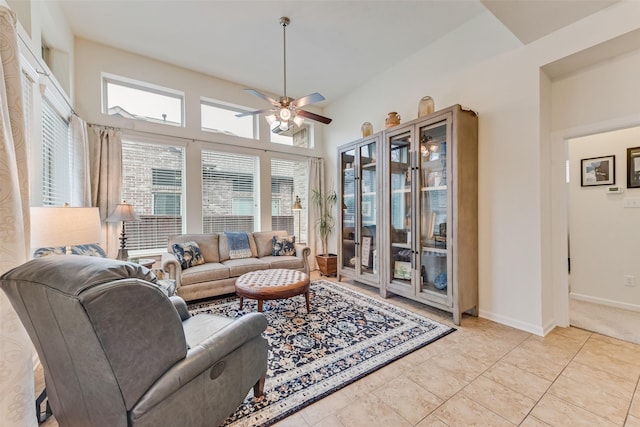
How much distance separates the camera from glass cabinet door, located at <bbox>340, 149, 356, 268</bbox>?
13.5ft

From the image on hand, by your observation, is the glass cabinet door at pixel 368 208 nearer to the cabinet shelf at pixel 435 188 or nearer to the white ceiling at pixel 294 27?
the cabinet shelf at pixel 435 188

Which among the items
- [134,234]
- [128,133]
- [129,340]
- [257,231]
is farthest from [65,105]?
[129,340]

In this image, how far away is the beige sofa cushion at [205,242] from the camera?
377 cm

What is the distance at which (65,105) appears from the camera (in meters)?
2.94

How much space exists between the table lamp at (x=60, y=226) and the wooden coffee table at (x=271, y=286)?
52.0 inches

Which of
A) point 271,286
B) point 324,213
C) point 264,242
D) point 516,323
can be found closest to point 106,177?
point 264,242

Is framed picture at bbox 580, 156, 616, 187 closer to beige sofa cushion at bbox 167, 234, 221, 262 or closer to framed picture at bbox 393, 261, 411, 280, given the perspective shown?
framed picture at bbox 393, 261, 411, 280

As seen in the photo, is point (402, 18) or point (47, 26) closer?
point (47, 26)

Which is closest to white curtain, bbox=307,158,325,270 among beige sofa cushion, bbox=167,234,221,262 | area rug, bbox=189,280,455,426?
area rug, bbox=189,280,455,426

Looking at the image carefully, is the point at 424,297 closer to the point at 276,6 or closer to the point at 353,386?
the point at 353,386

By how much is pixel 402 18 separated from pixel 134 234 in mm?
4416

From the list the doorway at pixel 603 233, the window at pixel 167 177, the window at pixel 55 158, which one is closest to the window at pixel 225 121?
the window at pixel 167 177

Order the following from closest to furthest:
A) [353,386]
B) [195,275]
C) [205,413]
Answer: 1. [205,413]
2. [353,386]
3. [195,275]

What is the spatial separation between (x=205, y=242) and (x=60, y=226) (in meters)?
2.10
